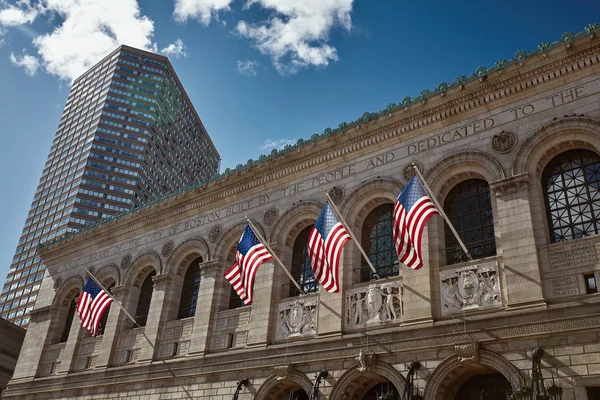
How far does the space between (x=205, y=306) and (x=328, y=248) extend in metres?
8.04

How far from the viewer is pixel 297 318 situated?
21.5m

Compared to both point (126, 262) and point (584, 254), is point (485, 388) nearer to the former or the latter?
point (584, 254)

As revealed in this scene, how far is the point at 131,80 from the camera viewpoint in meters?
112

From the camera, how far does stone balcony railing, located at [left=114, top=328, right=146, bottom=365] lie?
1046 inches

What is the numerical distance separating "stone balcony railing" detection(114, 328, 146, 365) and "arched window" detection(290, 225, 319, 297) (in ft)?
27.5

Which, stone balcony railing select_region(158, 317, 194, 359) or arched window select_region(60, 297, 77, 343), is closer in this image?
stone balcony railing select_region(158, 317, 194, 359)

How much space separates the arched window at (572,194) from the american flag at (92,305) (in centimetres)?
1936

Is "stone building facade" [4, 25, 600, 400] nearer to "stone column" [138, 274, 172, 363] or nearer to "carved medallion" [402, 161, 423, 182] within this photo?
"stone column" [138, 274, 172, 363]

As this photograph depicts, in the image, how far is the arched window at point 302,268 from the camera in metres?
22.7

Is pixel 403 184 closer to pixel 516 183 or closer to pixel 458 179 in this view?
pixel 458 179

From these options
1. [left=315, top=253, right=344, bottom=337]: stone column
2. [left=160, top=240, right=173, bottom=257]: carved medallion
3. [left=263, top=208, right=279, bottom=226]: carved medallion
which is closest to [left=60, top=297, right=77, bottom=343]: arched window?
[left=160, top=240, right=173, bottom=257]: carved medallion

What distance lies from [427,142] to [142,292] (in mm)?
16778

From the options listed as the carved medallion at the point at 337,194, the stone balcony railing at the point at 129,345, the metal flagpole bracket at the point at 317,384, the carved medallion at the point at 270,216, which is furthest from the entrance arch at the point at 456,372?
the stone balcony railing at the point at 129,345

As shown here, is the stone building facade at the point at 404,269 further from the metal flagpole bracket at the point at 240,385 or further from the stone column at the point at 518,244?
the metal flagpole bracket at the point at 240,385
